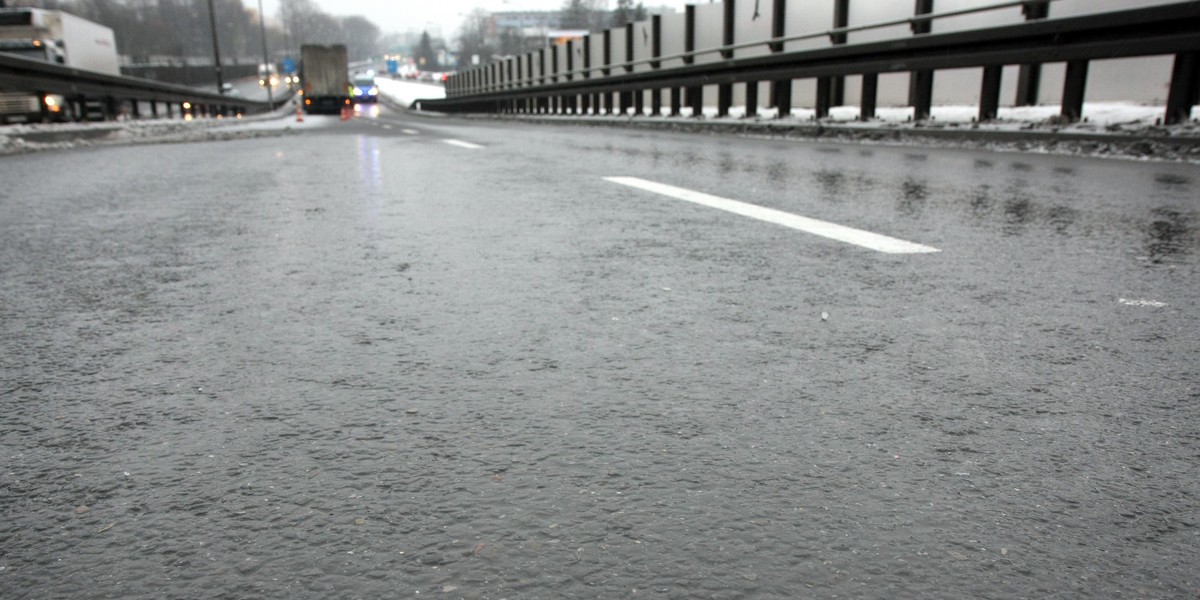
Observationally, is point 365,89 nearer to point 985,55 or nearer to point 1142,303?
point 985,55

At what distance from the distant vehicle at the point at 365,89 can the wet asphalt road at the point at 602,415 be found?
8780cm

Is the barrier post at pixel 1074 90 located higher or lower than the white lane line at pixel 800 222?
higher

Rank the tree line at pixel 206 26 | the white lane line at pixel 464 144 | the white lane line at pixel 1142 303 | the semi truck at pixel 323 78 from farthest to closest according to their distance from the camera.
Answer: the tree line at pixel 206 26, the semi truck at pixel 323 78, the white lane line at pixel 464 144, the white lane line at pixel 1142 303

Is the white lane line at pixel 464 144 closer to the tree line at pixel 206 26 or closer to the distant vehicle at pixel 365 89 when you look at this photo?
the tree line at pixel 206 26

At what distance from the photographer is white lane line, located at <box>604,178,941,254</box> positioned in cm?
313

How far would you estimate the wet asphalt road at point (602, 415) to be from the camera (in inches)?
40.9

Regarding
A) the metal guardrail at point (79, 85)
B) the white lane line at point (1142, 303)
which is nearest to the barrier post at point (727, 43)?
Answer: the metal guardrail at point (79, 85)

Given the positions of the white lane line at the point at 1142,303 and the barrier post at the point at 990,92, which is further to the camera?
the barrier post at the point at 990,92

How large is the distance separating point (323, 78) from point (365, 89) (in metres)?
42.9

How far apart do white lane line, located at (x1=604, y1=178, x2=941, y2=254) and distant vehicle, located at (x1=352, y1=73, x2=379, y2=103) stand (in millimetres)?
85918

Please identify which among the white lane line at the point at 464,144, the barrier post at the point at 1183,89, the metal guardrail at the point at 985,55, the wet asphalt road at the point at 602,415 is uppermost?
the metal guardrail at the point at 985,55

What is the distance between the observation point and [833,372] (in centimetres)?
174

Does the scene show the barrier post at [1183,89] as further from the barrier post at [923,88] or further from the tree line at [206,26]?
the tree line at [206,26]

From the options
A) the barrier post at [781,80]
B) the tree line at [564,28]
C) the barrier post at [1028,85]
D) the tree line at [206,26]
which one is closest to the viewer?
the barrier post at [1028,85]
